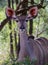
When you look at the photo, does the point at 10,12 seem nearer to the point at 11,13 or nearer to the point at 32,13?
the point at 11,13

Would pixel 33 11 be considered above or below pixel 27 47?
above

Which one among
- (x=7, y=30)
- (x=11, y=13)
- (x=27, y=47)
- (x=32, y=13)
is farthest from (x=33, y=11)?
(x=7, y=30)

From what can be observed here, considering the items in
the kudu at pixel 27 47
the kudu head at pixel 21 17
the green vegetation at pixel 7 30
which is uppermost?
the kudu head at pixel 21 17

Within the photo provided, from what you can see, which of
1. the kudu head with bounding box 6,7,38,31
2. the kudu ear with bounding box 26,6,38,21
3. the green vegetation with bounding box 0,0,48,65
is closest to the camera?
the kudu head with bounding box 6,7,38,31

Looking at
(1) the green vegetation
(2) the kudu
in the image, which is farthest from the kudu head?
(1) the green vegetation

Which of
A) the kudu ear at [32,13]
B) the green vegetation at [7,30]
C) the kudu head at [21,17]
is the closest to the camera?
the kudu head at [21,17]

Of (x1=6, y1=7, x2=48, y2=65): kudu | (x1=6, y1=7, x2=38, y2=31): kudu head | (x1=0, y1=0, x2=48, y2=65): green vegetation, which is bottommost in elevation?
(x1=0, y1=0, x2=48, y2=65): green vegetation

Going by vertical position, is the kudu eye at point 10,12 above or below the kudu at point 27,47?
above

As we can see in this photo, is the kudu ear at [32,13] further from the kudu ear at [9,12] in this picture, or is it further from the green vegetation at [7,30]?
the green vegetation at [7,30]

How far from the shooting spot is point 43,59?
3609 mm

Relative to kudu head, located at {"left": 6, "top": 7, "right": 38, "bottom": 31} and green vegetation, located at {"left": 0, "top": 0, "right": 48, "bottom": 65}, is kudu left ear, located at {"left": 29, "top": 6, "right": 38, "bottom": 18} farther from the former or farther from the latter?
green vegetation, located at {"left": 0, "top": 0, "right": 48, "bottom": 65}

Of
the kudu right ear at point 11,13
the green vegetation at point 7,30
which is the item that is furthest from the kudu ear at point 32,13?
the green vegetation at point 7,30

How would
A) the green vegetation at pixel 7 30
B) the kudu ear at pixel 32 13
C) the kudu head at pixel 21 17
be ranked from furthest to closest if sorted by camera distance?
the green vegetation at pixel 7 30, the kudu ear at pixel 32 13, the kudu head at pixel 21 17

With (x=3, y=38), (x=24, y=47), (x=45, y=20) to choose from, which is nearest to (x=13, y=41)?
(x=3, y=38)
